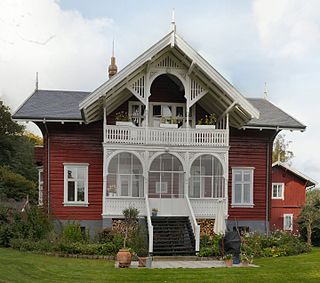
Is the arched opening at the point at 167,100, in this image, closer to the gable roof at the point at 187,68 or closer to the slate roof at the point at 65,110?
the gable roof at the point at 187,68

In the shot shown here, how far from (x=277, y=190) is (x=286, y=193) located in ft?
2.16

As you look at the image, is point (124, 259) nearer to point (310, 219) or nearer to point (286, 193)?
point (310, 219)

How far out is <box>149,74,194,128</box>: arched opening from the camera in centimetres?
2530

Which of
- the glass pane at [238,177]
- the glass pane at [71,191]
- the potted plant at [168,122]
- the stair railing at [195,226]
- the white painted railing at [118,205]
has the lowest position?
the stair railing at [195,226]

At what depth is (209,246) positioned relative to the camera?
21.5 meters

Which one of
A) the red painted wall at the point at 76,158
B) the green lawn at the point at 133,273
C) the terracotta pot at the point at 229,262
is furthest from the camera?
the red painted wall at the point at 76,158

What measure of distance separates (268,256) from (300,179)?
18.4 m

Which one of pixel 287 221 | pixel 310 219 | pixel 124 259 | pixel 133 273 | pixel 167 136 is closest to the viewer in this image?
pixel 133 273

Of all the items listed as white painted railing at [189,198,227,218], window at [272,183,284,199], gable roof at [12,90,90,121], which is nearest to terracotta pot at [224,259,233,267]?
white painted railing at [189,198,227,218]

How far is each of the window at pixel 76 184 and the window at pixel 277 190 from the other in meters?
17.0

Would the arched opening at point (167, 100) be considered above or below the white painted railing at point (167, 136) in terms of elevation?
above

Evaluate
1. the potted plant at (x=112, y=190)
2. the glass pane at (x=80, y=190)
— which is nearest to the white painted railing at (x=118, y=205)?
the potted plant at (x=112, y=190)

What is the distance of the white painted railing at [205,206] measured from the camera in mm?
23750

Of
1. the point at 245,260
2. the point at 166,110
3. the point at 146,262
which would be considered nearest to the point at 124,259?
the point at 146,262
